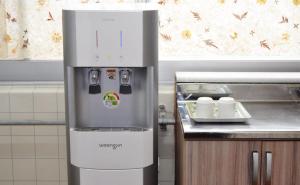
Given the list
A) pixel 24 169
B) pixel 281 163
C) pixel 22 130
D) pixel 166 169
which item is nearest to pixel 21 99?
pixel 22 130

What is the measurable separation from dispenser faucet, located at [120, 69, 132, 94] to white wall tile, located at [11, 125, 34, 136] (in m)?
0.73

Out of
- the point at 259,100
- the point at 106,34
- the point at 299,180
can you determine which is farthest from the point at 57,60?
the point at 299,180

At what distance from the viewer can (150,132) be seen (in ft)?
7.00

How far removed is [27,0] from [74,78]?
1.98 ft

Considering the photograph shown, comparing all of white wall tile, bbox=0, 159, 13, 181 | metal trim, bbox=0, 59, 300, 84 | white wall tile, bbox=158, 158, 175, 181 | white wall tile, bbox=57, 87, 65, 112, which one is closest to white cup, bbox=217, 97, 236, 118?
metal trim, bbox=0, 59, 300, 84

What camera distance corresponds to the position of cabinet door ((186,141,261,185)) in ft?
6.41

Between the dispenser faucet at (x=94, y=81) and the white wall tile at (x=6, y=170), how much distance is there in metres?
0.83

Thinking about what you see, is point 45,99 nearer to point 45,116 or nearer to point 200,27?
point 45,116

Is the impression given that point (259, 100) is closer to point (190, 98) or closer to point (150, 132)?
point (190, 98)

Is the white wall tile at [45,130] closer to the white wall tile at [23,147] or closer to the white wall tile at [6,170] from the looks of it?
the white wall tile at [23,147]

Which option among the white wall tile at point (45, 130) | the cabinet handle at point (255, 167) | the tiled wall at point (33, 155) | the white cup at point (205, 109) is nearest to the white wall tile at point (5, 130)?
the tiled wall at point (33, 155)

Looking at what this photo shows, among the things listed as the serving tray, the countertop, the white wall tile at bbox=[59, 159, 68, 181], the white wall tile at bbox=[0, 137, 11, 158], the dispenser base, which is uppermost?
the serving tray

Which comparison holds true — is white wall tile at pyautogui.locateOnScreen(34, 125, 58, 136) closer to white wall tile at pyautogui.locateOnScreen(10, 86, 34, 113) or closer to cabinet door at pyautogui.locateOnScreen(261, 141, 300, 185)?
white wall tile at pyautogui.locateOnScreen(10, 86, 34, 113)

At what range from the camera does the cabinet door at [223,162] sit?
195 centimetres
